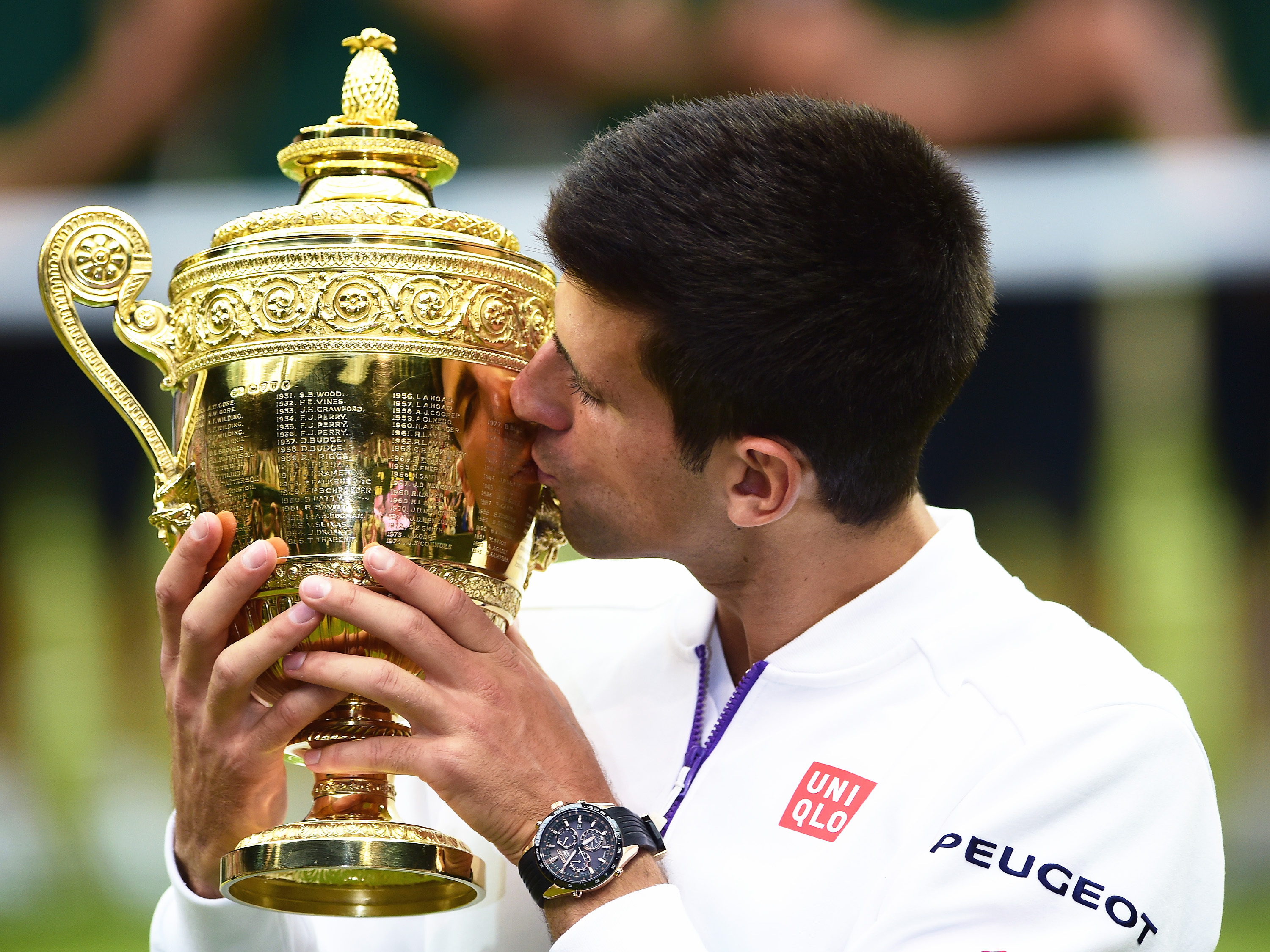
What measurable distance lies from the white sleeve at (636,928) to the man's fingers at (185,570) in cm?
61

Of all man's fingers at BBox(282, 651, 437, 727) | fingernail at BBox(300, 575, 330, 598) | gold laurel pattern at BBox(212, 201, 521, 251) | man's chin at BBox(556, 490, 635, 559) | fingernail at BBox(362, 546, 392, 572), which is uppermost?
gold laurel pattern at BBox(212, 201, 521, 251)

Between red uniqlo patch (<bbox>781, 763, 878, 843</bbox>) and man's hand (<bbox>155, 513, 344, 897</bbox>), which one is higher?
man's hand (<bbox>155, 513, 344, 897</bbox>)

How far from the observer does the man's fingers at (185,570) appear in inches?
66.8

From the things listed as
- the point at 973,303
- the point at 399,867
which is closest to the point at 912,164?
the point at 973,303

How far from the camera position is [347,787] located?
5.81 ft

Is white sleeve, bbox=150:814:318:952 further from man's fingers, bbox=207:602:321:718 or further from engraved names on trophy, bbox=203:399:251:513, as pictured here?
engraved names on trophy, bbox=203:399:251:513

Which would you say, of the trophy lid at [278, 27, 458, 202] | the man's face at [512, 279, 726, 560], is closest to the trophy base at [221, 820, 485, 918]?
the man's face at [512, 279, 726, 560]

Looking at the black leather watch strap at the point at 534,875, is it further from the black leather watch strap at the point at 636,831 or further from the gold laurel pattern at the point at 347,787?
the gold laurel pattern at the point at 347,787

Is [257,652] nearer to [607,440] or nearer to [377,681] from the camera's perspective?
[377,681]

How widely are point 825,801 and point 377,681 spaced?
0.57 metres

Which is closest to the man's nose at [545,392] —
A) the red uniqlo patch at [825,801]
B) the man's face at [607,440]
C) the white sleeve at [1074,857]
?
the man's face at [607,440]

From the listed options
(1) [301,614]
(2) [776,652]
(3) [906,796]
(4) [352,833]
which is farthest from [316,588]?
(3) [906,796]

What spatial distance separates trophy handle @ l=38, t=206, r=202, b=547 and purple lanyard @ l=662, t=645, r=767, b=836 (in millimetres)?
720

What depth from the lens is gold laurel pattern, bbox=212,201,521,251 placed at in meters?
1.71
